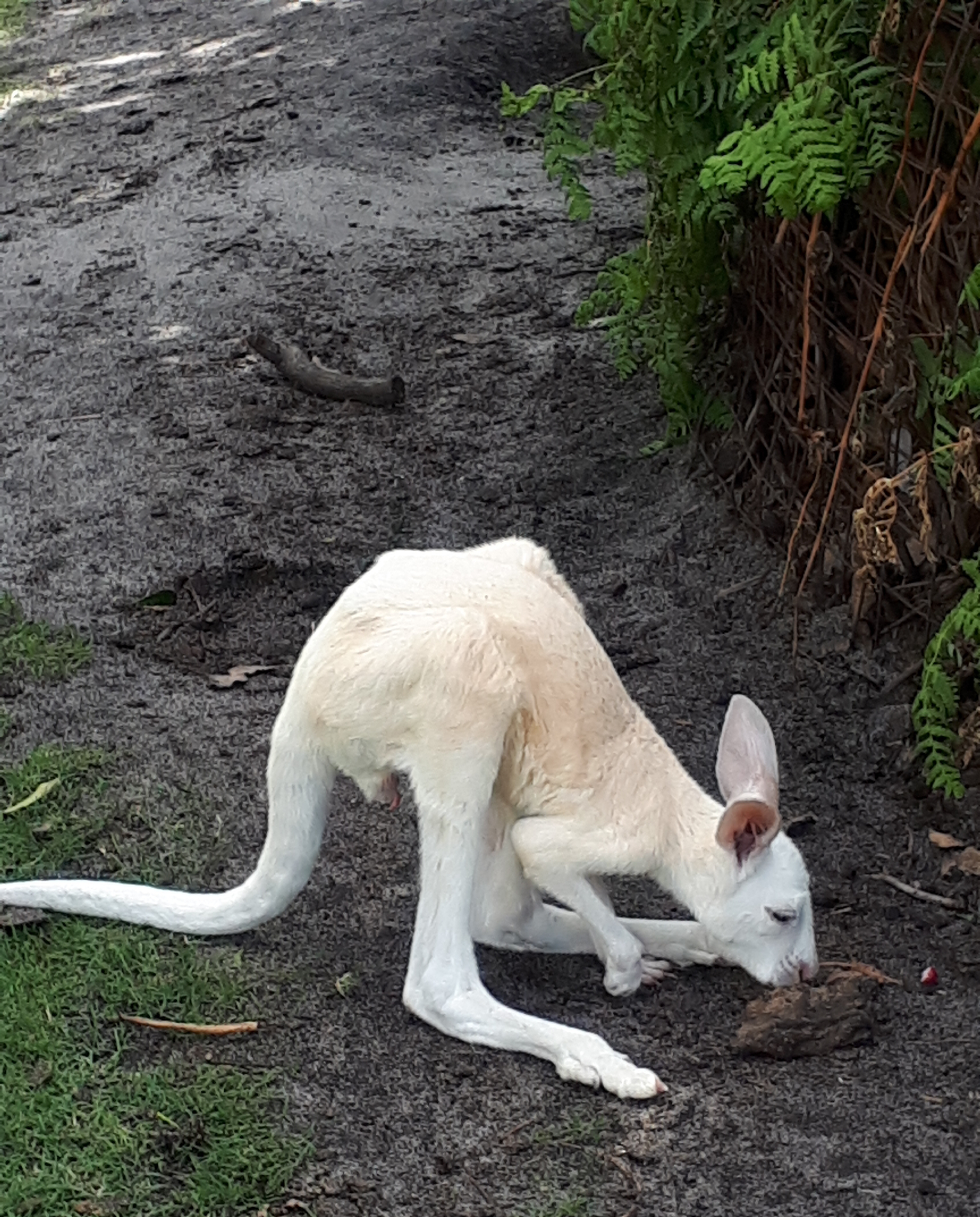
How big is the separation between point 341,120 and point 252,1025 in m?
5.82

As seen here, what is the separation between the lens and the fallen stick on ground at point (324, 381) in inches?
221

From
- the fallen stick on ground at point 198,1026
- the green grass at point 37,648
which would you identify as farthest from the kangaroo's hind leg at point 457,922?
the green grass at point 37,648

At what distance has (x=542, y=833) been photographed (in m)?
3.05

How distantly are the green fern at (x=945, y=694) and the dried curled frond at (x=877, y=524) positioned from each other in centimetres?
16

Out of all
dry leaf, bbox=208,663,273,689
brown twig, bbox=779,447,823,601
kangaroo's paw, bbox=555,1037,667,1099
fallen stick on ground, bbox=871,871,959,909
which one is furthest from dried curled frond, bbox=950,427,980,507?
dry leaf, bbox=208,663,273,689

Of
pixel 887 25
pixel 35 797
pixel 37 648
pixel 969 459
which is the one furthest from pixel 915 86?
pixel 37 648

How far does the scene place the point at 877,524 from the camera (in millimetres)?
3320

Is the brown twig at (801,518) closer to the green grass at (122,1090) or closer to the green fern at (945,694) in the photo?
the green fern at (945,694)

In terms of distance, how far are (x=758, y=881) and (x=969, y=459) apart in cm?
98

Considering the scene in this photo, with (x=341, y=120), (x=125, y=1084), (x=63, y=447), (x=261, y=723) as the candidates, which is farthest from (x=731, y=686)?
(x=341, y=120)

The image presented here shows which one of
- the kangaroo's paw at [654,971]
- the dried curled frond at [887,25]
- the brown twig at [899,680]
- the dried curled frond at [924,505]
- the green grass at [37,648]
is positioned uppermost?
the dried curled frond at [887,25]

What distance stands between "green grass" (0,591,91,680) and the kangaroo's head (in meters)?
1.94

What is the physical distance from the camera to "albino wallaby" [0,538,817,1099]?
2936mm

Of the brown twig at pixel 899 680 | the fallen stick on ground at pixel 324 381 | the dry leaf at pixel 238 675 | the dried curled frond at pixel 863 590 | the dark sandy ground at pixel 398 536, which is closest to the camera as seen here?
the dark sandy ground at pixel 398 536
